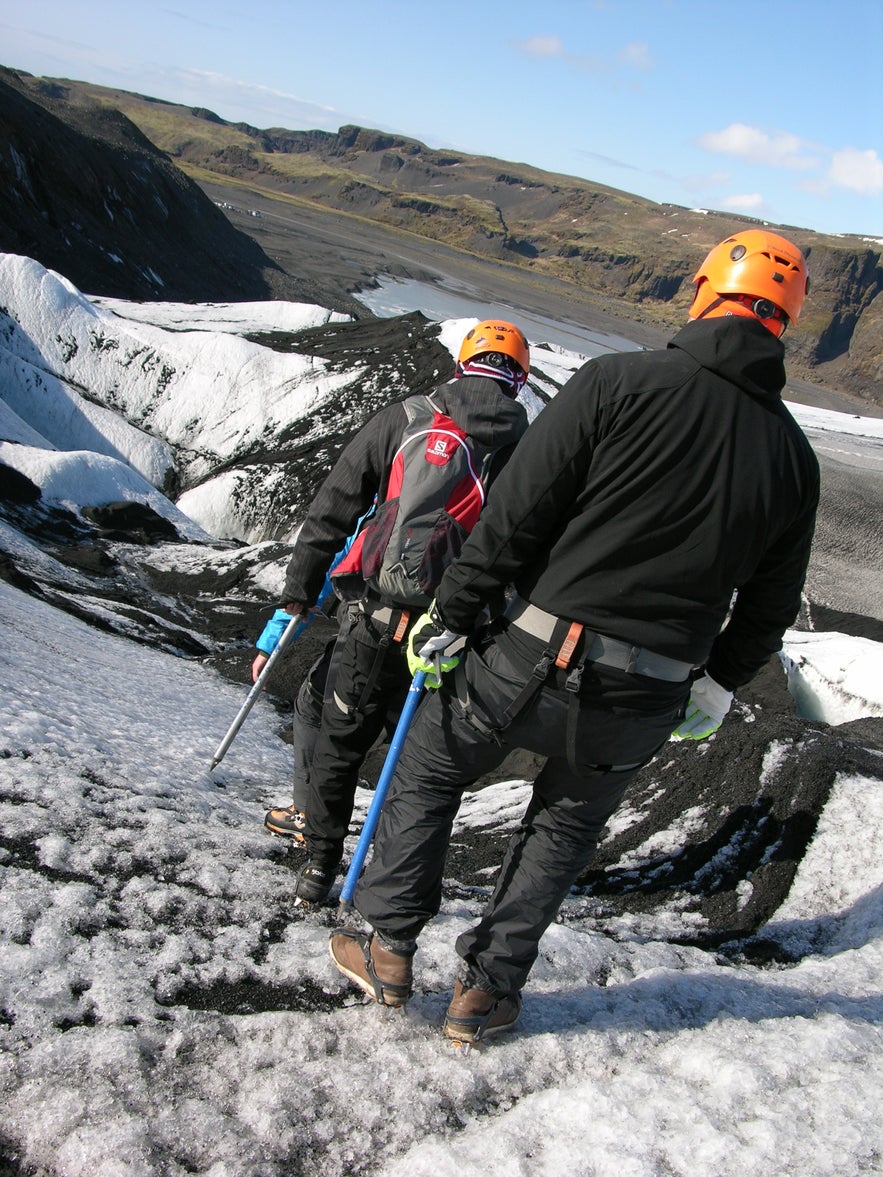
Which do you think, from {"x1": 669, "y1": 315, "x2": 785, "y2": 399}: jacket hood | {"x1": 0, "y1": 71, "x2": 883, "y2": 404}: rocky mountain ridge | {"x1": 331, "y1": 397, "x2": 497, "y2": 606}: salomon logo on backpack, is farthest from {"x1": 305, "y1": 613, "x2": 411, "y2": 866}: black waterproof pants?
{"x1": 0, "y1": 71, "x2": 883, "y2": 404}: rocky mountain ridge

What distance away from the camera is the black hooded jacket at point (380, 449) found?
2641 mm

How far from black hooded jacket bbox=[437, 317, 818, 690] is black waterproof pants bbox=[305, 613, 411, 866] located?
0.75 m

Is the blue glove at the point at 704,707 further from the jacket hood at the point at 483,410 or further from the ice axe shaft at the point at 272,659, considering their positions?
the ice axe shaft at the point at 272,659

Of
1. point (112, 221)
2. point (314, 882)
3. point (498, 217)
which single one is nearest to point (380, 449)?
point (314, 882)

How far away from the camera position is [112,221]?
28.6 metres

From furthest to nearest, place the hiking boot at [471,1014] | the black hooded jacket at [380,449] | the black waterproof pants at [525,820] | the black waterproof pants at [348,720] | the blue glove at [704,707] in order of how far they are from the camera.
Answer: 1. the black waterproof pants at [348,720]
2. the black hooded jacket at [380,449]
3. the blue glove at [704,707]
4. the hiking boot at [471,1014]
5. the black waterproof pants at [525,820]

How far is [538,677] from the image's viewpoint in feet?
6.55

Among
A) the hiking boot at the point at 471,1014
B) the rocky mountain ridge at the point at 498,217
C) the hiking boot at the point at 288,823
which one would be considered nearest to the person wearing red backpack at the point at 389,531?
the hiking boot at the point at 288,823

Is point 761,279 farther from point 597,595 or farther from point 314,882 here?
point 314,882

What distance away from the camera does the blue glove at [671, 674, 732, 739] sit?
7.78ft

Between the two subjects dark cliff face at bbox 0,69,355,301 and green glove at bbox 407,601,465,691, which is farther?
dark cliff face at bbox 0,69,355,301

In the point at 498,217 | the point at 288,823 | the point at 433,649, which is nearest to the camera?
the point at 433,649

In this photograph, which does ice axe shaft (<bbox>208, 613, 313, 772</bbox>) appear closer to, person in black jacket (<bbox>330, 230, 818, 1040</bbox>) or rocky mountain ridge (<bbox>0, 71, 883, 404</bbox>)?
person in black jacket (<bbox>330, 230, 818, 1040</bbox>)

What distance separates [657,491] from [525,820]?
0.94 m
